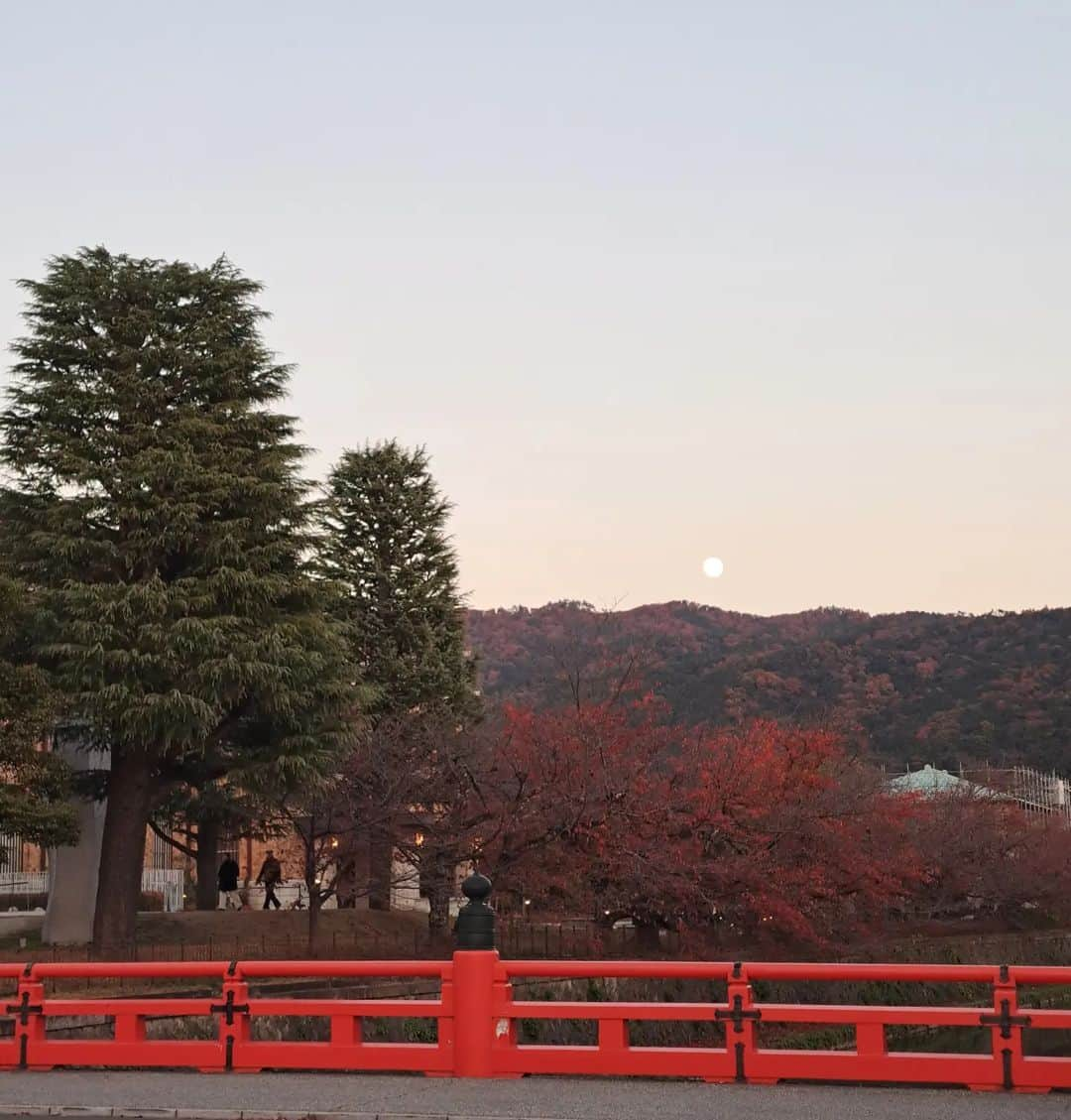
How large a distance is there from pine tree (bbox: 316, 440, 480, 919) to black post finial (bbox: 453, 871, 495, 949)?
36.9 meters

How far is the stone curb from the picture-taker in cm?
1129

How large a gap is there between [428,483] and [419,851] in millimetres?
20312

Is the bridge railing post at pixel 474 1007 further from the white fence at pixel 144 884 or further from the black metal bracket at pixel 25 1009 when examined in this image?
the white fence at pixel 144 884

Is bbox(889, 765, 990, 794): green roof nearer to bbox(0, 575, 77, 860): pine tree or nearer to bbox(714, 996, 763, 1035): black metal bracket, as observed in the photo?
bbox(0, 575, 77, 860): pine tree

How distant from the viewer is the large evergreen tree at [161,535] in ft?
112

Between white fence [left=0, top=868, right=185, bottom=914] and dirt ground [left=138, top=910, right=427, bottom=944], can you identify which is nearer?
dirt ground [left=138, top=910, right=427, bottom=944]

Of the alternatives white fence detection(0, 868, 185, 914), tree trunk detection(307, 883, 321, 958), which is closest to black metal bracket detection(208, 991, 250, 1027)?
tree trunk detection(307, 883, 321, 958)

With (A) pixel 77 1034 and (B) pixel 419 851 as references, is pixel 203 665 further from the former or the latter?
(A) pixel 77 1034

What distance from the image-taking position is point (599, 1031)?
13484 mm

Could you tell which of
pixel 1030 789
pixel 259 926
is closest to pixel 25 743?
pixel 259 926

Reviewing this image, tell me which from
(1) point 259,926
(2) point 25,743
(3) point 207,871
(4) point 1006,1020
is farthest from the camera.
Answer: (3) point 207,871

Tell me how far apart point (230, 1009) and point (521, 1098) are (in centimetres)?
345

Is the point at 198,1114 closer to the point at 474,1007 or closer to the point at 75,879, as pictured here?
the point at 474,1007

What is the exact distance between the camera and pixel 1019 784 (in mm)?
76312
